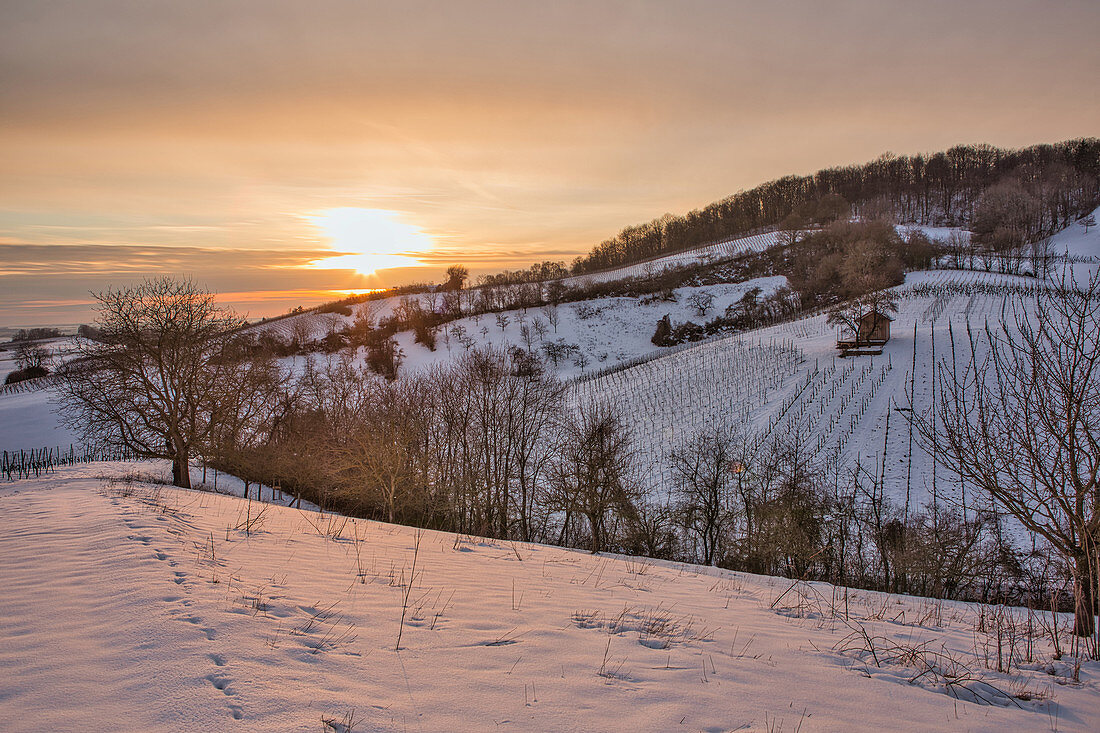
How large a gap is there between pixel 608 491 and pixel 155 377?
76.6ft

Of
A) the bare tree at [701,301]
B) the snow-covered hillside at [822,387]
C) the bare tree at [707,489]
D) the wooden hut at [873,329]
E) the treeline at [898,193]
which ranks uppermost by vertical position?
Answer: the treeline at [898,193]

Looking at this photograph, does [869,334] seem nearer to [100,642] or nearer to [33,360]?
[100,642]

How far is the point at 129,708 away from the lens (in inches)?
136

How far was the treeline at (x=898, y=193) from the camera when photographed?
126 meters

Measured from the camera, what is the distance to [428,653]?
4.73 metres

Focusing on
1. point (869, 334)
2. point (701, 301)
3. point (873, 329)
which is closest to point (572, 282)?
point (701, 301)

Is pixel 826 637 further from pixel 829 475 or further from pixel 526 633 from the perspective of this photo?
pixel 829 475

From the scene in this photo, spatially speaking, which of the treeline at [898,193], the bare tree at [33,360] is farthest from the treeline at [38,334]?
the treeline at [898,193]

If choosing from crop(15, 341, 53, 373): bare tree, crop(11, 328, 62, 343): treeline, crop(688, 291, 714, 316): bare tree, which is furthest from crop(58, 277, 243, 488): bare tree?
crop(11, 328, 62, 343): treeline

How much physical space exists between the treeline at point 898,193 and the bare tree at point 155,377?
123326 mm

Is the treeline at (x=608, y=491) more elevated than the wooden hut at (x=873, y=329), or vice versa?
the wooden hut at (x=873, y=329)

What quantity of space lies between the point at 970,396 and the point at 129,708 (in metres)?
48.7

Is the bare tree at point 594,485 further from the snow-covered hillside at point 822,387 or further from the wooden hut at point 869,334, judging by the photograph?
the wooden hut at point 869,334

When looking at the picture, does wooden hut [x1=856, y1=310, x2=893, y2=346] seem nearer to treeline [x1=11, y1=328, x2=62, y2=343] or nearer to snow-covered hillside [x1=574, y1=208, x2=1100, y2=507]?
snow-covered hillside [x1=574, y1=208, x2=1100, y2=507]
